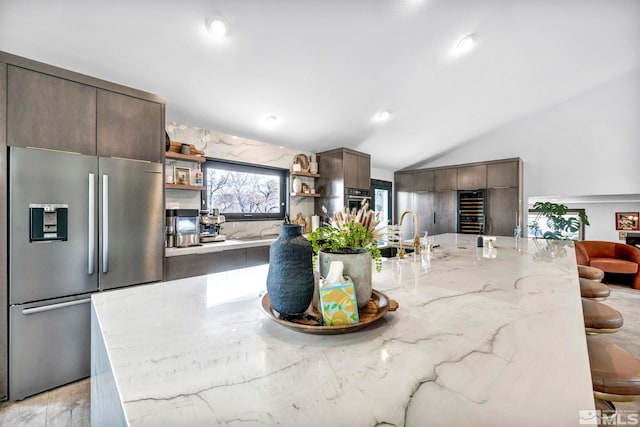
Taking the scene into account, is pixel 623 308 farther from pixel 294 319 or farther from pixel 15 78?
pixel 15 78

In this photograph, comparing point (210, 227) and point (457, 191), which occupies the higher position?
point (457, 191)

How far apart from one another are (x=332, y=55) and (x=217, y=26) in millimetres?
1021

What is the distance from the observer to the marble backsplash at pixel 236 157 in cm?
294

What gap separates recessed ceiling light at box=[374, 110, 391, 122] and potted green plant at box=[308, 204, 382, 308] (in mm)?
3113

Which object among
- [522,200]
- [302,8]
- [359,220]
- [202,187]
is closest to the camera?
[359,220]

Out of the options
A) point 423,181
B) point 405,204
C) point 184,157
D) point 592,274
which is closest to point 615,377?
point 592,274

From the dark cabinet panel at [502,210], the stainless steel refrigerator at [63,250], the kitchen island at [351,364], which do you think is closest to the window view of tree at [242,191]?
the stainless steel refrigerator at [63,250]

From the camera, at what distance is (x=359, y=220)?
0.94 meters

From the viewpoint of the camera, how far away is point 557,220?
486 centimetres

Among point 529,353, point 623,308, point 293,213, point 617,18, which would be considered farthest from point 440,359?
point 617,18

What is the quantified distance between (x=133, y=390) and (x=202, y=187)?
2.68 metres

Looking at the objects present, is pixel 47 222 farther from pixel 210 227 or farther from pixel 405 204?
pixel 405 204

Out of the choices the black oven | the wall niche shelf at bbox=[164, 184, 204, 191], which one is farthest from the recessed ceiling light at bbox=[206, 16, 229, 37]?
the black oven

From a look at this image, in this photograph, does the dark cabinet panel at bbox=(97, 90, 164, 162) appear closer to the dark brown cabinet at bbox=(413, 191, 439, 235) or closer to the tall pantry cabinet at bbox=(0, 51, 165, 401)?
the tall pantry cabinet at bbox=(0, 51, 165, 401)
